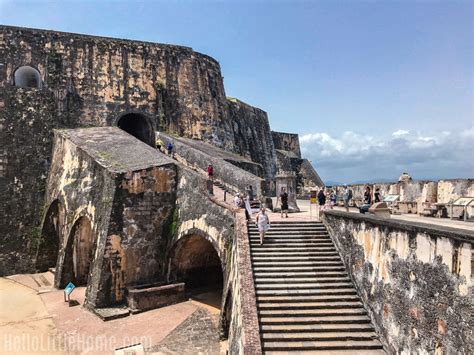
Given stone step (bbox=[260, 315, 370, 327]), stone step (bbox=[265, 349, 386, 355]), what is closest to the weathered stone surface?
stone step (bbox=[260, 315, 370, 327])

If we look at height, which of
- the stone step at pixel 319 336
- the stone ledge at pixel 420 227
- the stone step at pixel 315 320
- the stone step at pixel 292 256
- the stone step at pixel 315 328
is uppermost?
the stone ledge at pixel 420 227

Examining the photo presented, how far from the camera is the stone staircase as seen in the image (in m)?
8.00

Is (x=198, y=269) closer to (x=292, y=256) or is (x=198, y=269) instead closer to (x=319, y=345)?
(x=292, y=256)

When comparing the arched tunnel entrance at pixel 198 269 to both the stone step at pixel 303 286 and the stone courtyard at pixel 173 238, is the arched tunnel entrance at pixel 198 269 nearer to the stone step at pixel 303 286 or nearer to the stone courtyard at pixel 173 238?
the stone courtyard at pixel 173 238

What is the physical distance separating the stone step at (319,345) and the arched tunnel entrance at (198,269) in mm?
5403

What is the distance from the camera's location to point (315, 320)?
8.48m

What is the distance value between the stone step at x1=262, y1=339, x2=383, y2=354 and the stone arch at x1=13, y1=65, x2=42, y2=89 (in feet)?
63.8

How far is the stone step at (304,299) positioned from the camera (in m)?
8.94

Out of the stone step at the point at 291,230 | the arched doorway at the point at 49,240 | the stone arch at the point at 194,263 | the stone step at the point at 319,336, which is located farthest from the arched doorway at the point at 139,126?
the stone step at the point at 319,336

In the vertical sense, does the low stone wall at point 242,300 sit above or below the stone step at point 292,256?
below

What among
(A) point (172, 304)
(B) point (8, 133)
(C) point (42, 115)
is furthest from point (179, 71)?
(A) point (172, 304)

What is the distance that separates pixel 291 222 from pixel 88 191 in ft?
26.9

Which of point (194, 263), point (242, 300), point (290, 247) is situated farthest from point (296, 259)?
point (194, 263)

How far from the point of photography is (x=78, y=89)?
21547mm
